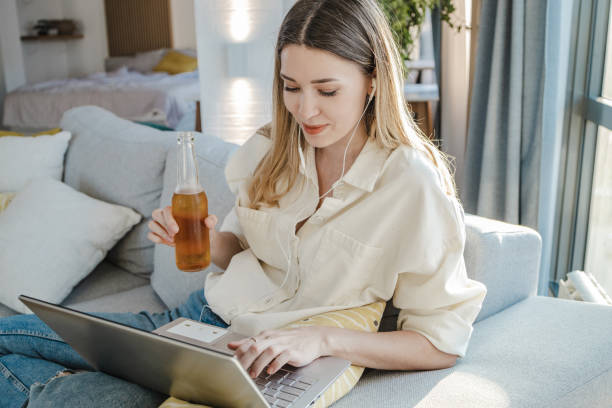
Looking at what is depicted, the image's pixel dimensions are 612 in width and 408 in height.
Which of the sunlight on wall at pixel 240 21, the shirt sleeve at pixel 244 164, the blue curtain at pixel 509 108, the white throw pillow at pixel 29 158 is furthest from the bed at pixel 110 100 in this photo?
the shirt sleeve at pixel 244 164

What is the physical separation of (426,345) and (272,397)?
317mm

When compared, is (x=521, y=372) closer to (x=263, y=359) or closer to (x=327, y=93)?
(x=263, y=359)

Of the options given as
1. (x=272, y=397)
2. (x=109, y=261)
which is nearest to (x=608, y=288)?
(x=272, y=397)

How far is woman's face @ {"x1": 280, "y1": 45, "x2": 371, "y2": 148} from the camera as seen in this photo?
1.14 m

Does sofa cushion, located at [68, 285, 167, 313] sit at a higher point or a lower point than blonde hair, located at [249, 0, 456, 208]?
lower

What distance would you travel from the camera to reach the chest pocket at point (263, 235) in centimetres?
129

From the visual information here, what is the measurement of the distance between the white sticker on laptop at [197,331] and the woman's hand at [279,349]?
0.08 m

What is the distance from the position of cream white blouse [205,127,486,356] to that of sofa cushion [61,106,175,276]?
0.74 meters

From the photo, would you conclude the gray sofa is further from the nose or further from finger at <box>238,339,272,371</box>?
the nose

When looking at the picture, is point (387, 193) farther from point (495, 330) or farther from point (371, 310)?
point (495, 330)

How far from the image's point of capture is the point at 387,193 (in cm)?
112

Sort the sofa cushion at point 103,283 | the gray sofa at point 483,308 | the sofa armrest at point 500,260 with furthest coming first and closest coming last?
the sofa cushion at point 103,283, the sofa armrest at point 500,260, the gray sofa at point 483,308

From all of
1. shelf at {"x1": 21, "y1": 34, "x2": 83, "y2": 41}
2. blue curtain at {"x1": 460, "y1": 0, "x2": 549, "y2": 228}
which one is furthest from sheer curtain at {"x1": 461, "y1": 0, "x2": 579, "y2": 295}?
shelf at {"x1": 21, "y1": 34, "x2": 83, "y2": 41}

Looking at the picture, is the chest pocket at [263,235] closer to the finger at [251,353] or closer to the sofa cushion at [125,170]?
the finger at [251,353]
